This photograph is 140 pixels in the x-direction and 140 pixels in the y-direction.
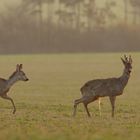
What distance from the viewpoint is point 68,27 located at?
126 meters

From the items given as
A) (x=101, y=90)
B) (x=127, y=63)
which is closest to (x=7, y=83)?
(x=101, y=90)

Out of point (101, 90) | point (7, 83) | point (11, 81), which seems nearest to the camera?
point (101, 90)

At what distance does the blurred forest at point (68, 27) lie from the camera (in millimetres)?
117125

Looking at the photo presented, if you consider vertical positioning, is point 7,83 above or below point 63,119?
above

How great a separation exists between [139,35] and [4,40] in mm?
22090

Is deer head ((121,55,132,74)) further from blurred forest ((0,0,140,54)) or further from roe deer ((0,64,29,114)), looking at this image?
blurred forest ((0,0,140,54))

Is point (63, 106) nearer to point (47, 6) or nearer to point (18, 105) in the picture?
point (18, 105)

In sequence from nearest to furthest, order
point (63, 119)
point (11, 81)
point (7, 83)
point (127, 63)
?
point (63, 119) < point (127, 63) < point (7, 83) < point (11, 81)

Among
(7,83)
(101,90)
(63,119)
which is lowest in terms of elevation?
(63,119)

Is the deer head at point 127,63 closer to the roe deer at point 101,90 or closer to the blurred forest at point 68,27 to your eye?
the roe deer at point 101,90

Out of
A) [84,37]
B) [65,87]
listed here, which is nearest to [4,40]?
[84,37]

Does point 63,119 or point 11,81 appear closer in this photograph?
point 63,119

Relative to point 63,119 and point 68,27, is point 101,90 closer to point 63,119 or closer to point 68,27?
point 63,119

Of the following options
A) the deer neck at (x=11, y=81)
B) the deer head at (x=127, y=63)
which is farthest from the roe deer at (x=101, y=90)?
the deer neck at (x=11, y=81)
